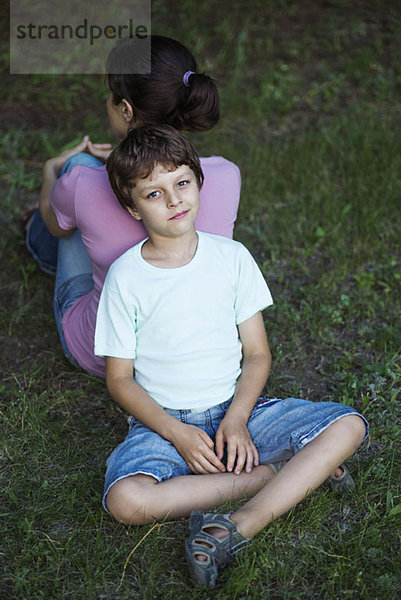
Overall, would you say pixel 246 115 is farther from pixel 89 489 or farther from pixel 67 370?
pixel 89 489

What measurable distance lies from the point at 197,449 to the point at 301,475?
330mm

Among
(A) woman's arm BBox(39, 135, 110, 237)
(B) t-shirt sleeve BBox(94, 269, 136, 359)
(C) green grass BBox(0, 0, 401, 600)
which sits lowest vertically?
(C) green grass BBox(0, 0, 401, 600)

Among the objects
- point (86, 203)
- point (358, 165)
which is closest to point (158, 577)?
point (86, 203)

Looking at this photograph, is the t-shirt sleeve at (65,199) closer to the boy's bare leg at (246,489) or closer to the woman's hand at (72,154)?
the woman's hand at (72,154)

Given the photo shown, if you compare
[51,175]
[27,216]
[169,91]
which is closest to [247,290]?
[169,91]

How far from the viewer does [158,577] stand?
205cm

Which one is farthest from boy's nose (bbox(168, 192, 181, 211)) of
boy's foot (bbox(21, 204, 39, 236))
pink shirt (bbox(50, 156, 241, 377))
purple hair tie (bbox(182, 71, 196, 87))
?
boy's foot (bbox(21, 204, 39, 236))

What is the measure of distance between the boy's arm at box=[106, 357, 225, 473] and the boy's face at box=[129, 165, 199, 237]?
468mm

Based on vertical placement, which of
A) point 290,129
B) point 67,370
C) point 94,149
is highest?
point 94,149

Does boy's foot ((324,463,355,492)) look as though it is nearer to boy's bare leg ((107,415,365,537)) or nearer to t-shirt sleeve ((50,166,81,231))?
boy's bare leg ((107,415,365,537))

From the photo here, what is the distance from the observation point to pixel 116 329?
232 cm

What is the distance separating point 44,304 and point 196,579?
1804 mm

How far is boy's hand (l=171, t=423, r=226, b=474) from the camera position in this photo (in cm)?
222

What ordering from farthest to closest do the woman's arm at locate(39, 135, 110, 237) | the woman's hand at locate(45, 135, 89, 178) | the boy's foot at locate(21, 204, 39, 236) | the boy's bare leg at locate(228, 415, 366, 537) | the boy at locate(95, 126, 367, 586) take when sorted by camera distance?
the boy's foot at locate(21, 204, 39, 236) → the woman's hand at locate(45, 135, 89, 178) → the woman's arm at locate(39, 135, 110, 237) → the boy at locate(95, 126, 367, 586) → the boy's bare leg at locate(228, 415, 366, 537)
